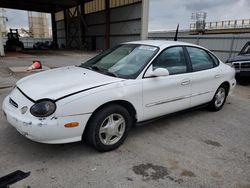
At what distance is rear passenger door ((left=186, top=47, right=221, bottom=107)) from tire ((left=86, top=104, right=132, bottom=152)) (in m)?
1.57

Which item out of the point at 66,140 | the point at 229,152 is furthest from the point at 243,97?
the point at 66,140

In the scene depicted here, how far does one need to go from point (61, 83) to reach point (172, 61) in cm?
189

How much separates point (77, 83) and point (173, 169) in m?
1.62

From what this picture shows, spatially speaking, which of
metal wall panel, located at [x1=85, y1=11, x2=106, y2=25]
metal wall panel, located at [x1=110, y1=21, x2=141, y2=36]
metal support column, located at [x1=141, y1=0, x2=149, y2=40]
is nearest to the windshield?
metal support column, located at [x1=141, y1=0, x2=149, y2=40]

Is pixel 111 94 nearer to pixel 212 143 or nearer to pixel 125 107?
pixel 125 107

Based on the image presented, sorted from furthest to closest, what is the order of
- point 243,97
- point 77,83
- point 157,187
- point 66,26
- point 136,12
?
point 66,26
point 136,12
point 243,97
point 77,83
point 157,187

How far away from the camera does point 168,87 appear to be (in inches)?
132

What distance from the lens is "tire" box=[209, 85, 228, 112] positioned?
451 centimetres

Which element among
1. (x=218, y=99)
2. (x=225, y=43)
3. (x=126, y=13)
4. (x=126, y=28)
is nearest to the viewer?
(x=218, y=99)

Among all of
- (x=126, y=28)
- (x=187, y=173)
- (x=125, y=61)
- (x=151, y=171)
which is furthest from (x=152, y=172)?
(x=126, y=28)

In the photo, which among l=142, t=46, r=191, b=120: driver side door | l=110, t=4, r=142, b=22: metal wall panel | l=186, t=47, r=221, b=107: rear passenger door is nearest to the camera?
l=142, t=46, r=191, b=120: driver side door

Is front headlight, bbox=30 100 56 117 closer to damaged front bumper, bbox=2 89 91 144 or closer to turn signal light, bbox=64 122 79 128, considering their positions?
damaged front bumper, bbox=2 89 91 144

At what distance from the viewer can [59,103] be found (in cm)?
240

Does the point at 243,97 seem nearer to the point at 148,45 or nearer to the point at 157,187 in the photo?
the point at 148,45
